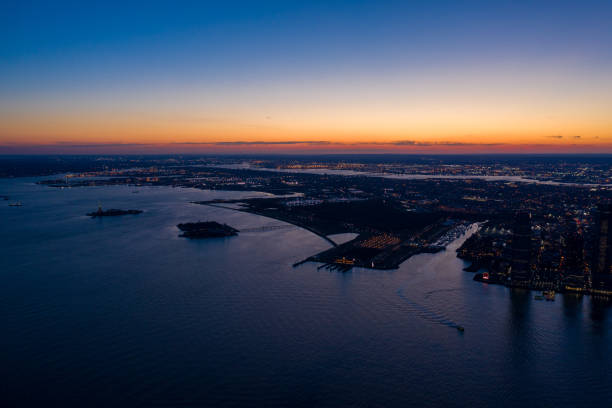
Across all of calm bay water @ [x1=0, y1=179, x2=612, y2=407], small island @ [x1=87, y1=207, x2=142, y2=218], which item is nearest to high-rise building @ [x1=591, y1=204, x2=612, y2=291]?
calm bay water @ [x1=0, y1=179, x2=612, y2=407]

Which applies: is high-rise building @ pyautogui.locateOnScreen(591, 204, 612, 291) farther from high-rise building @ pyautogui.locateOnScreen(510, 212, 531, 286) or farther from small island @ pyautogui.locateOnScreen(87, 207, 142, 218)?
small island @ pyautogui.locateOnScreen(87, 207, 142, 218)

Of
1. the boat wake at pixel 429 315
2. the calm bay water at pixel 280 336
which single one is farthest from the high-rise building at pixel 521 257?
the boat wake at pixel 429 315

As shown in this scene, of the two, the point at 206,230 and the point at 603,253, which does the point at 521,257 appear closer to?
the point at 603,253

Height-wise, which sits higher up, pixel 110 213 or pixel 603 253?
pixel 603 253

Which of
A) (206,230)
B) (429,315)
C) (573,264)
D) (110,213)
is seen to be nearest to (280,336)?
(429,315)

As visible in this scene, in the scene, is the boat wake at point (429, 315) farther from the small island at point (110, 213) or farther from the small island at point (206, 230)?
the small island at point (110, 213)
